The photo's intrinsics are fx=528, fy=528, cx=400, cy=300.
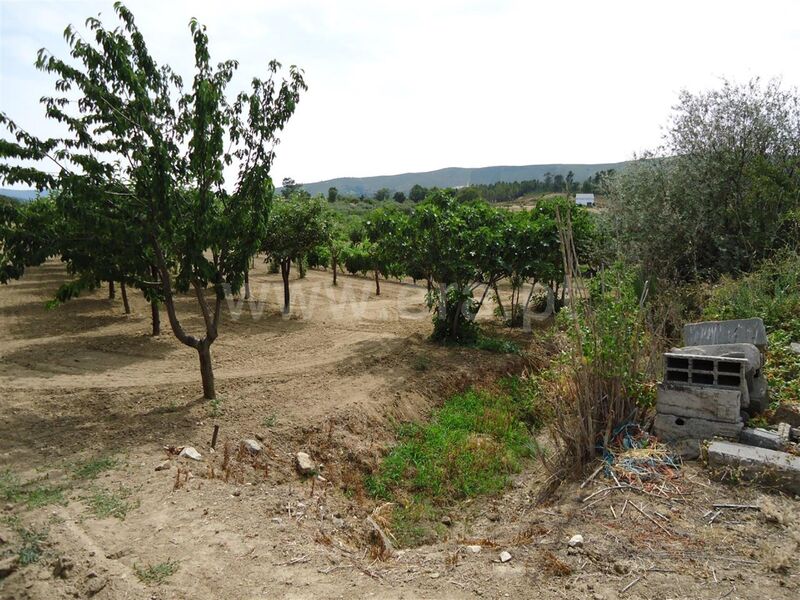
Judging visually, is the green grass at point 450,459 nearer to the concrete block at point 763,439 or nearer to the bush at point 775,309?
the concrete block at point 763,439

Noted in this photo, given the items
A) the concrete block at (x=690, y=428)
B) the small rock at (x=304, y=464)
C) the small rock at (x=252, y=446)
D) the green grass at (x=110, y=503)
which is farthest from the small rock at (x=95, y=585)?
the concrete block at (x=690, y=428)

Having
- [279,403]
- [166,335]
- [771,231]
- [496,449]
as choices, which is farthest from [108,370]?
[771,231]

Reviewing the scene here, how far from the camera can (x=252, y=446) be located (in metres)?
5.93

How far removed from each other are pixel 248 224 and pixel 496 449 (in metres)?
4.38

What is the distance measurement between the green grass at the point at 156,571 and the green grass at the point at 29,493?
1.38m

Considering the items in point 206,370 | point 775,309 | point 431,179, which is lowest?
point 206,370

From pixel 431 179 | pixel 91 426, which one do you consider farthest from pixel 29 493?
pixel 431 179

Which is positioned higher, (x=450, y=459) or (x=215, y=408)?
(x=215, y=408)

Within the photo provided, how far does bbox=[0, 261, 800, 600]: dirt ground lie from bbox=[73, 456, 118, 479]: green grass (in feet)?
0.23

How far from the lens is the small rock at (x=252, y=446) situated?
591 cm

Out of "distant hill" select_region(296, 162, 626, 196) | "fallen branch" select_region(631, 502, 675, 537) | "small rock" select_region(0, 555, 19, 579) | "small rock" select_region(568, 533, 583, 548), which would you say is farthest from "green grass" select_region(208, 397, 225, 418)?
"distant hill" select_region(296, 162, 626, 196)

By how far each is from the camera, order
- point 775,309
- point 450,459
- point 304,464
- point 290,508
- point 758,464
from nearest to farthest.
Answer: point 758,464
point 290,508
point 304,464
point 450,459
point 775,309

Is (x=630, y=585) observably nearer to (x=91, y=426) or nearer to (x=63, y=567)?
(x=63, y=567)

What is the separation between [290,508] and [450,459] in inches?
96.5
